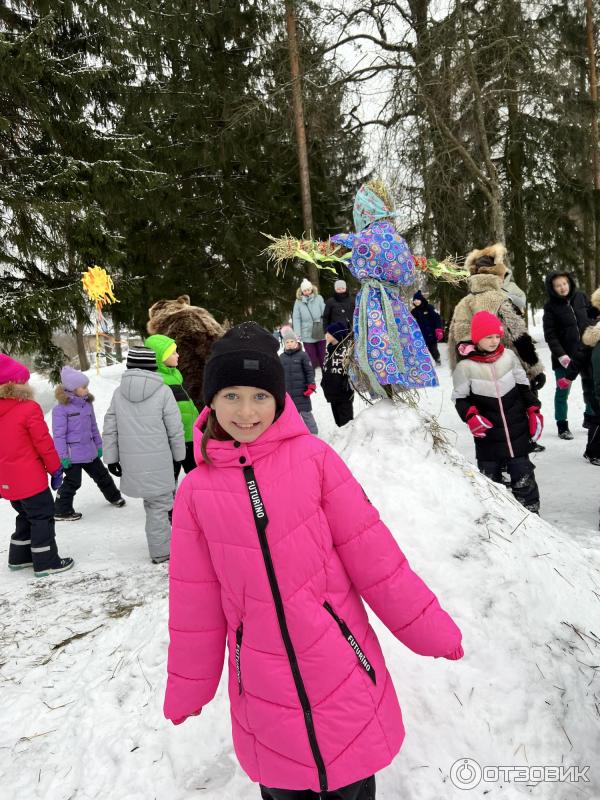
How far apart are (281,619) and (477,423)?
316 cm

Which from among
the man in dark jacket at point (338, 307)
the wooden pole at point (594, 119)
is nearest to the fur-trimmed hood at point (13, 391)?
the man in dark jacket at point (338, 307)

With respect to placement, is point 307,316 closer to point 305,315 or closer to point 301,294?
point 305,315

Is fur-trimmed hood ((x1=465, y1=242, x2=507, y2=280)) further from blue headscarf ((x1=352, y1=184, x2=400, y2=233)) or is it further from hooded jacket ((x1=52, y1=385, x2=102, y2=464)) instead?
hooded jacket ((x1=52, y1=385, x2=102, y2=464))

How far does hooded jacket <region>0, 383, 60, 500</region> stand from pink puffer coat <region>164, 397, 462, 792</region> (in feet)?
11.0

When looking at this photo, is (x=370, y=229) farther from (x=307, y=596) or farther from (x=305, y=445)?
(x=307, y=596)

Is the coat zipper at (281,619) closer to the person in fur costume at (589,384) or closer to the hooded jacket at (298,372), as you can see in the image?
the person in fur costume at (589,384)

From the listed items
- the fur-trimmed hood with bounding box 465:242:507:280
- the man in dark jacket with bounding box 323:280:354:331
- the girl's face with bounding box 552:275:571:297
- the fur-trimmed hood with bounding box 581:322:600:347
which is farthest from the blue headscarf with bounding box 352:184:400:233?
the man in dark jacket with bounding box 323:280:354:331

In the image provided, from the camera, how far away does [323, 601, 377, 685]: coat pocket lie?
1555 millimetres

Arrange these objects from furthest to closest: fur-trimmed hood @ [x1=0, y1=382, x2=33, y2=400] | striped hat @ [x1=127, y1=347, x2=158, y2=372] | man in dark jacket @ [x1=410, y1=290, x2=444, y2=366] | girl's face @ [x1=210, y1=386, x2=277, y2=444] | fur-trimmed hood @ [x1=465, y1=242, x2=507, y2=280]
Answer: man in dark jacket @ [x1=410, y1=290, x2=444, y2=366] → fur-trimmed hood @ [x1=465, y1=242, x2=507, y2=280] → striped hat @ [x1=127, y1=347, x2=158, y2=372] → fur-trimmed hood @ [x1=0, y1=382, x2=33, y2=400] → girl's face @ [x1=210, y1=386, x2=277, y2=444]

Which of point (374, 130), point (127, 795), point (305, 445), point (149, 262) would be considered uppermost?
point (374, 130)

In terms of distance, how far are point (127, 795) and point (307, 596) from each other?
1.49 m

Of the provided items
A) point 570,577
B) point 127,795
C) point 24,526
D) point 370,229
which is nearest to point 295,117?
point 370,229

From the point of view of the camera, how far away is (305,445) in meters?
1.67

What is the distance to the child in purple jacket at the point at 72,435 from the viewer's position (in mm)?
5891
